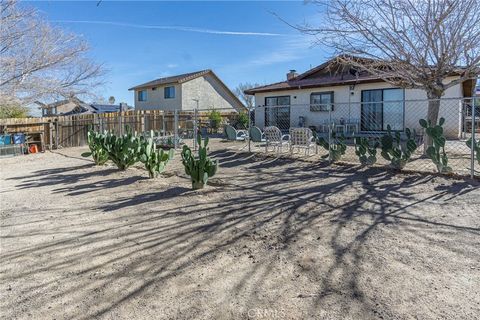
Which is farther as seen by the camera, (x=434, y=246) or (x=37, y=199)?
(x=37, y=199)

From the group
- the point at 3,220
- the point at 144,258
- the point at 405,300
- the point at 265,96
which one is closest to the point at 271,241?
the point at 144,258

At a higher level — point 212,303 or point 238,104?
point 238,104

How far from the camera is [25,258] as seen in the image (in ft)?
12.9

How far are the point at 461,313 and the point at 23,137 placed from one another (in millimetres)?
17988

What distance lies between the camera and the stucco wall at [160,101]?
3253 cm

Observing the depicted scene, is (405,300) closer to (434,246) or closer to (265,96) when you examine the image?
(434,246)

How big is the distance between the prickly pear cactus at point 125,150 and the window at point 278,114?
12.5 metres

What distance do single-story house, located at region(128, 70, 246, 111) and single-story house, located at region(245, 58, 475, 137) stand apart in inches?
464

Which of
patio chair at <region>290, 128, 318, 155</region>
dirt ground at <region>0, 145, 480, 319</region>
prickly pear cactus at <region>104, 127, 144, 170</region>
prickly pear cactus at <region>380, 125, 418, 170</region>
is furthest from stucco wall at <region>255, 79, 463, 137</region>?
dirt ground at <region>0, 145, 480, 319</region>

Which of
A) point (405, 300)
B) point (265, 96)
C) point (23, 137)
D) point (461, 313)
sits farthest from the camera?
point (265, 96)

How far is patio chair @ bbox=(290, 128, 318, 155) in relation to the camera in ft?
35.1

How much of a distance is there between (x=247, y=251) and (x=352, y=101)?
585 inches

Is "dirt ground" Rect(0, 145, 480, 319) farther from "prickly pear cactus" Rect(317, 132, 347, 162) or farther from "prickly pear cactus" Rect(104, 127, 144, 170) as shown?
"prickly pear cactus" Rect(317, 132, 347, 162)

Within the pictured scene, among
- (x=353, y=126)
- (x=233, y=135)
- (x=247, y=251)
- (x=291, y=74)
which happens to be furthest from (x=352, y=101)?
(x=247, y=251)
